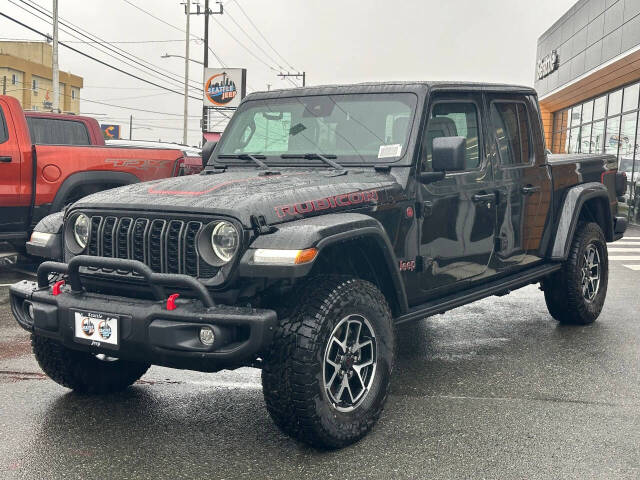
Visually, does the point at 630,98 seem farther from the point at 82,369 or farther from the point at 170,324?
the point at 170,324

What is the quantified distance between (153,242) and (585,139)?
2683cm

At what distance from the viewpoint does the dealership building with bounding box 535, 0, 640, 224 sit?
21.0m

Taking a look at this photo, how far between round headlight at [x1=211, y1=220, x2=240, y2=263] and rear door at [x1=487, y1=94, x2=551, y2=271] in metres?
2.35

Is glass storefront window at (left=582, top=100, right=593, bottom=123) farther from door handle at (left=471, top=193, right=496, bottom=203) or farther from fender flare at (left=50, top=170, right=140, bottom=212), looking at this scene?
door handle at (left=471, top=193, right=496, bottom=203)

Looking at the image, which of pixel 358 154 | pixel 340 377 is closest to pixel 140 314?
pixel 340 377

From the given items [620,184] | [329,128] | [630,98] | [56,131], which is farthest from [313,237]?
[630,98]

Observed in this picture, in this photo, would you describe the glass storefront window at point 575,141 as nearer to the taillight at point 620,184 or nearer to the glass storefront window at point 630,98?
the glass storefront window at point 630,98

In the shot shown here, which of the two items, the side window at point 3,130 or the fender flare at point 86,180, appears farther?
the fender flare at point 86,180

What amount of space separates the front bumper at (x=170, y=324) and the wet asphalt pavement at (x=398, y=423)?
51 centimetres

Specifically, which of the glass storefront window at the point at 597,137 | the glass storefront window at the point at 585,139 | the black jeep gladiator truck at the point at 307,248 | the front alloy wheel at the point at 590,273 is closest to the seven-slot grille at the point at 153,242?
the black jeep gladiator truck at the point at 307,248

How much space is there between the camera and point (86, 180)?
360 inches

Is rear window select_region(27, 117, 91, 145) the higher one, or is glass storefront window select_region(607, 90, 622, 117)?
glass storefront window select_region(607, 90, 622, 117)

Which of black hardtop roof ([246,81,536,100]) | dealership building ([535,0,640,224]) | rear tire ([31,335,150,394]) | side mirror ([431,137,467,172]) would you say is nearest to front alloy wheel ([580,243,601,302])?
black hardtop roof ([246,81,536,100])

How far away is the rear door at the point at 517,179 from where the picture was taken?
215 inches
